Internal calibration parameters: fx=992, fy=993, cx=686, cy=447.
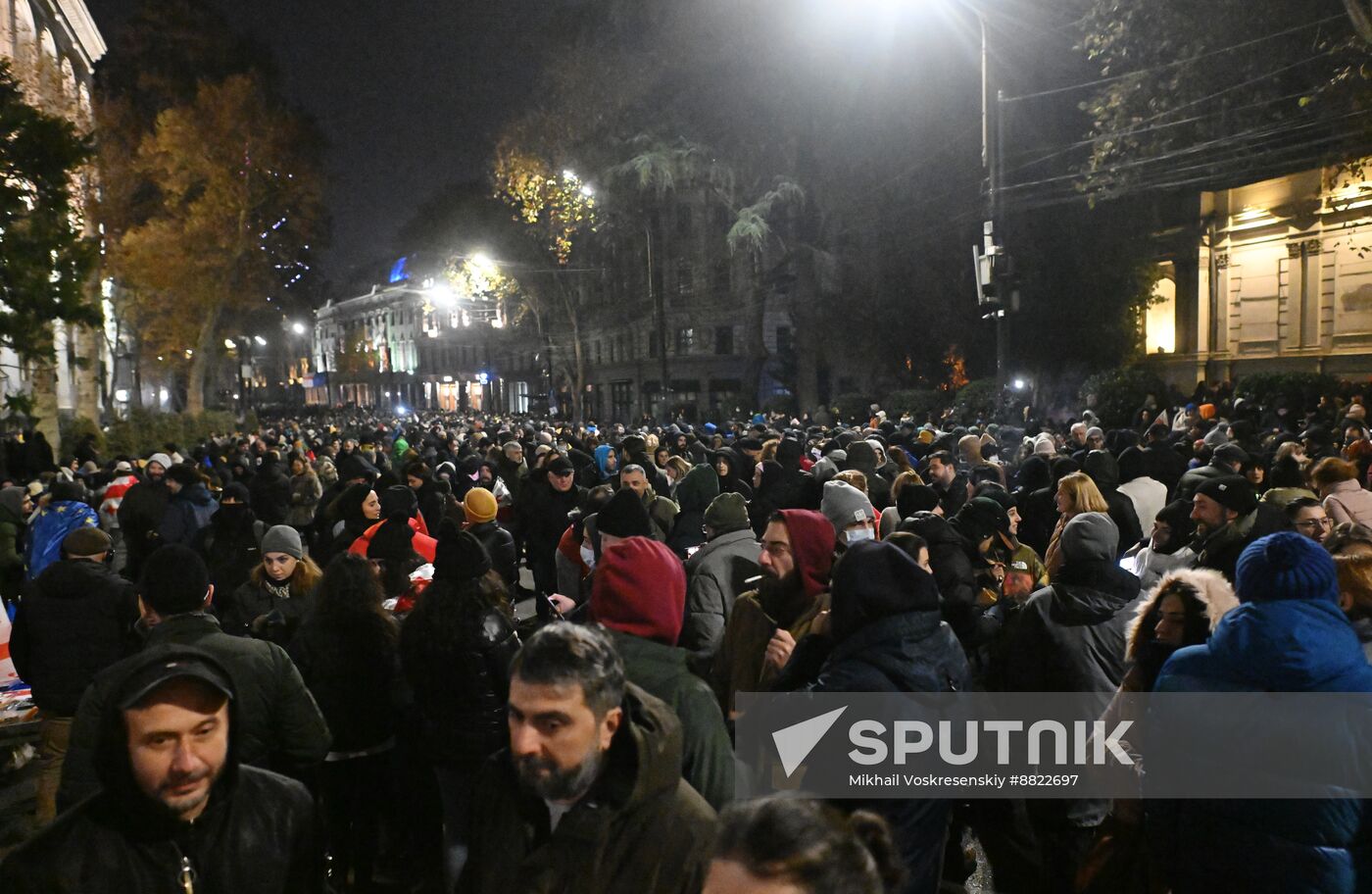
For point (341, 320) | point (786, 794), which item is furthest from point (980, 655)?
point (341, 320)

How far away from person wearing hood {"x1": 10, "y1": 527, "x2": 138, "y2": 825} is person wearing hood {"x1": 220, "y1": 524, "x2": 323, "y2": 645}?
0.60m

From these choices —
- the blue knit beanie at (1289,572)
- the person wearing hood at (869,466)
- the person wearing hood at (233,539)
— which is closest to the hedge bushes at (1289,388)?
the person wearing hood at (869,466)

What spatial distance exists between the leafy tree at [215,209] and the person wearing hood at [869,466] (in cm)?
3004

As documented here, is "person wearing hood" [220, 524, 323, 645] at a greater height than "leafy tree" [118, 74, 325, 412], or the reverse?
"leafy tree" [118, 74, 325, 412]

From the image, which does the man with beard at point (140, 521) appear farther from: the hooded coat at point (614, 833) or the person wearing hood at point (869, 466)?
the hooded coat at point (614, 833)

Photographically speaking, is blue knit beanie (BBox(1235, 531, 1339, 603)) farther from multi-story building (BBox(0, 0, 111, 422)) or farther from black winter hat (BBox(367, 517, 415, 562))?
multi-story building (BBox(0, 0, 111, 422))

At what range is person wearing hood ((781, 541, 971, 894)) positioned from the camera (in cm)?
322

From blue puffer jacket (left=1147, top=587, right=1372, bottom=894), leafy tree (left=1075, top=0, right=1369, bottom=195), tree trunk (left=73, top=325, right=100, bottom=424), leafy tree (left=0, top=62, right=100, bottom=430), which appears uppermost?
leafy tree (left=1075, top=0, right=1369, bottom=195)

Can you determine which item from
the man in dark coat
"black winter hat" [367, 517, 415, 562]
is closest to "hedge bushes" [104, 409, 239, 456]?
the man in dark coat

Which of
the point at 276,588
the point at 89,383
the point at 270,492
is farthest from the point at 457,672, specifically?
the point at 89,383

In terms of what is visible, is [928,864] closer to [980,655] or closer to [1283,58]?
[980,655]

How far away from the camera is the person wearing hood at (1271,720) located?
2.84 metres

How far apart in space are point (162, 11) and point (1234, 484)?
42.6 m

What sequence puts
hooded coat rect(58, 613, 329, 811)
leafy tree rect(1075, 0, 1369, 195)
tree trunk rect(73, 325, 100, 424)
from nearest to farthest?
1. hooded coat rect(58, 613, 329, 811)
2. leafy tree rect(1075, 0, 1369, 195)
3. tree trunk rect(73, 325, 100, 424)
